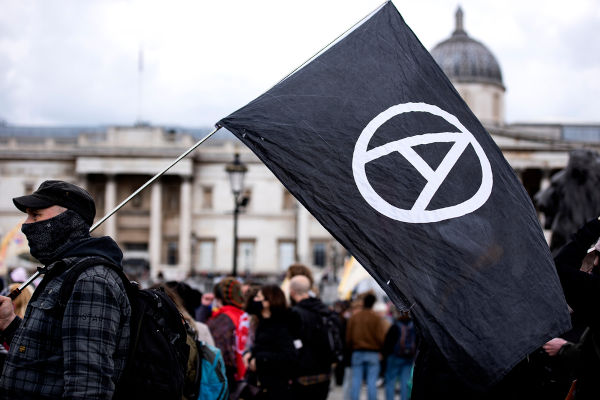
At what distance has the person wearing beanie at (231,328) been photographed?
22.2 ft

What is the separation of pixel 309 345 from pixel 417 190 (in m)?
4.23

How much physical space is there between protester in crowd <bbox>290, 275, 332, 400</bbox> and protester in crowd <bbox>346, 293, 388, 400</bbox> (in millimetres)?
2769

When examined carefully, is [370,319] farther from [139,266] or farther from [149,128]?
[149,128]

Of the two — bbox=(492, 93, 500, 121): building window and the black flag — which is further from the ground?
bbox=(492, 93, 500, 121): building window

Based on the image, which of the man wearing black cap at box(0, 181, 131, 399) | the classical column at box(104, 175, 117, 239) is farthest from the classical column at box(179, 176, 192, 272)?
the man wearing black cap at box(0, 181, 131, 399)

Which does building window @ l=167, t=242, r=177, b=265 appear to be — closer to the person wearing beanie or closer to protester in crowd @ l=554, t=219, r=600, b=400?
the person wearing beanie

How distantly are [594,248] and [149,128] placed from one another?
177 ft

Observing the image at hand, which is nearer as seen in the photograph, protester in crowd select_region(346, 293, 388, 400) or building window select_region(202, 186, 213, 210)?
protester in crowd select_region(346, 293, 388, 400)

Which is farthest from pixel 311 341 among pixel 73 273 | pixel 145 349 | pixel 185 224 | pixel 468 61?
pixel 468 61

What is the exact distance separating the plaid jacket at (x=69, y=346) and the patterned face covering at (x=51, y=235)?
0.22 metres

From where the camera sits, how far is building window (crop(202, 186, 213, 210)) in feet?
186

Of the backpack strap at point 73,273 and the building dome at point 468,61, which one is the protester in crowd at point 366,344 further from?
the building dome at point 468,61

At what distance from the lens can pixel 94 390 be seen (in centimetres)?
281

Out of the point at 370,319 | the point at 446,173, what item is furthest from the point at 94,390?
the point at 370,319
